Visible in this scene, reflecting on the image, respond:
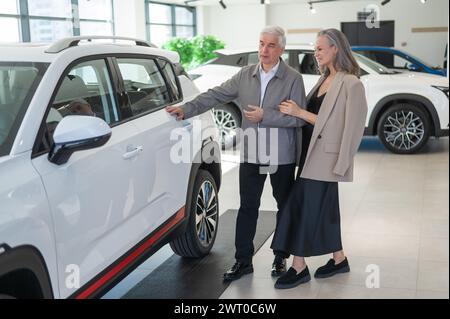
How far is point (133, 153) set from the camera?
2.83 meters

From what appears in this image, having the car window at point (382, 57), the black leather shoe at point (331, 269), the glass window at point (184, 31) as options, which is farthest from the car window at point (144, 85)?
the glass window at point (184, 31)

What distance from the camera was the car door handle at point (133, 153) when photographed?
2762 mm

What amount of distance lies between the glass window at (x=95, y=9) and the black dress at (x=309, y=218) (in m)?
11.0

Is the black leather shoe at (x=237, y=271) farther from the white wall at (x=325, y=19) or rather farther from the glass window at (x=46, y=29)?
the white wall at (x=325, y=19)

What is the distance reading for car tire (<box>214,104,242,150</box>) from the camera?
896 centimetres

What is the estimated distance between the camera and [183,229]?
142 inches

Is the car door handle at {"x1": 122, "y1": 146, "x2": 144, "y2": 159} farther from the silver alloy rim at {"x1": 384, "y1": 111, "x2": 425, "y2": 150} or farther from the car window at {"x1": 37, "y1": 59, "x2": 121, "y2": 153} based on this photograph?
the silver alloy rim at {"x1": 384, "y1": 111, "x2": 425, "y2": 150}

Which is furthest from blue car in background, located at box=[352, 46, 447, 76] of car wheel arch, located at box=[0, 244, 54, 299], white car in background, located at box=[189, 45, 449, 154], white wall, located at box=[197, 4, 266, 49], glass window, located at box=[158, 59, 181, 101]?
white wall, located at box=[197, 4, 266, 49]

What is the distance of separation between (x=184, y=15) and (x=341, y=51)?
1794cm

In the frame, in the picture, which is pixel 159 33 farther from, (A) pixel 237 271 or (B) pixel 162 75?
(A) pixel 237 271

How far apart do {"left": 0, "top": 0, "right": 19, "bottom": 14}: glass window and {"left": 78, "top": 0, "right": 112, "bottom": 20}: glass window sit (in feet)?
7.58

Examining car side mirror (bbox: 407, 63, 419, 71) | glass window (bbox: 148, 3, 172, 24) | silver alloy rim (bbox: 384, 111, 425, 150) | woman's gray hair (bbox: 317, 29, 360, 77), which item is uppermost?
glass window (bbox: 148, 3, 172, 24)

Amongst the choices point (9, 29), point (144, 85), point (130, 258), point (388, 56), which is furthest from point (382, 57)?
point (130, 258)
